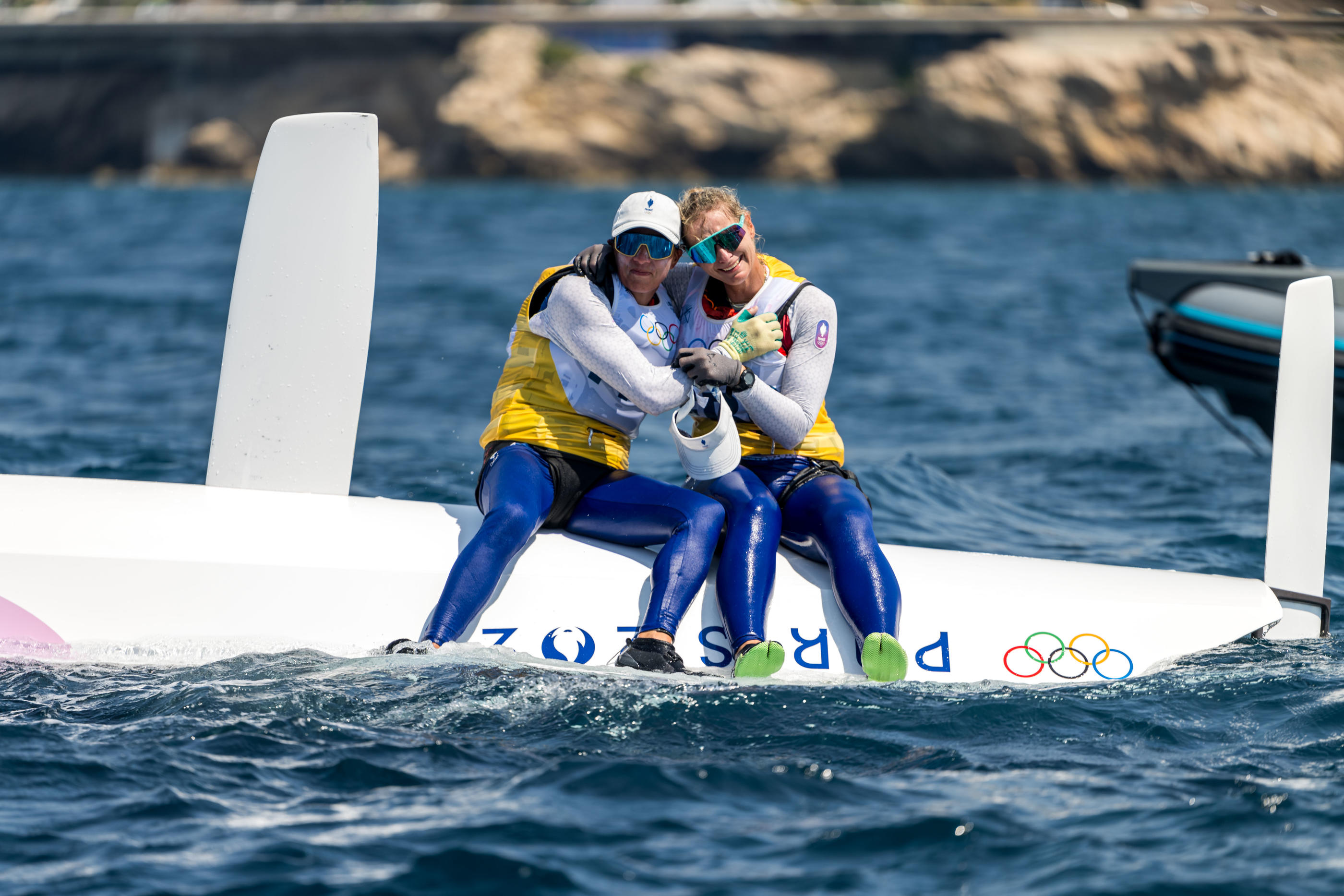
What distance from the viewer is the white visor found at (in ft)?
13.4

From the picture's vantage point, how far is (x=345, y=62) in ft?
170

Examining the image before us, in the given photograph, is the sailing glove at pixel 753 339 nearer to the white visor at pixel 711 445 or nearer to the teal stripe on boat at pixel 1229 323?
the white visor at pixel 711 445

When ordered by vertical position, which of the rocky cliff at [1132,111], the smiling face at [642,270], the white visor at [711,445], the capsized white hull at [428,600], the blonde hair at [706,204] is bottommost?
the capsized white hull at [428,600]

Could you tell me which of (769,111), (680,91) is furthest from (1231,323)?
(769,111)

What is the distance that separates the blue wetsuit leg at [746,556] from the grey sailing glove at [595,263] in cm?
75

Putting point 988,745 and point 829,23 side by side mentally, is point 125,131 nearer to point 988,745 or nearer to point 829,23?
point 829,23

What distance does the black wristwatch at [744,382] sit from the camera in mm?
4020

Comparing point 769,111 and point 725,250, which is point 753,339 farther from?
point 769,111

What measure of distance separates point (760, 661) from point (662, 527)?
22.2 inches

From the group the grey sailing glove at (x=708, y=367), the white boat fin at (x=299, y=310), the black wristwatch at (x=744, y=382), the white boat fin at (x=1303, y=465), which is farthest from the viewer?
the white boat fin at (x=299, y=310)

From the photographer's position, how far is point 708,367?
391 centimetres

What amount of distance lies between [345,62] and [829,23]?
61.1ft

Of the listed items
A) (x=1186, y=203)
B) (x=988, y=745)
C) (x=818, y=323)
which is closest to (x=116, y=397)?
(x=818, y=323)

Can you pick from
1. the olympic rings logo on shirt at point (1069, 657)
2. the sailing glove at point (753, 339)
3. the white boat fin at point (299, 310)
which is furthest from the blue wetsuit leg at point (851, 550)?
the white boat fin at point (299, 310)
